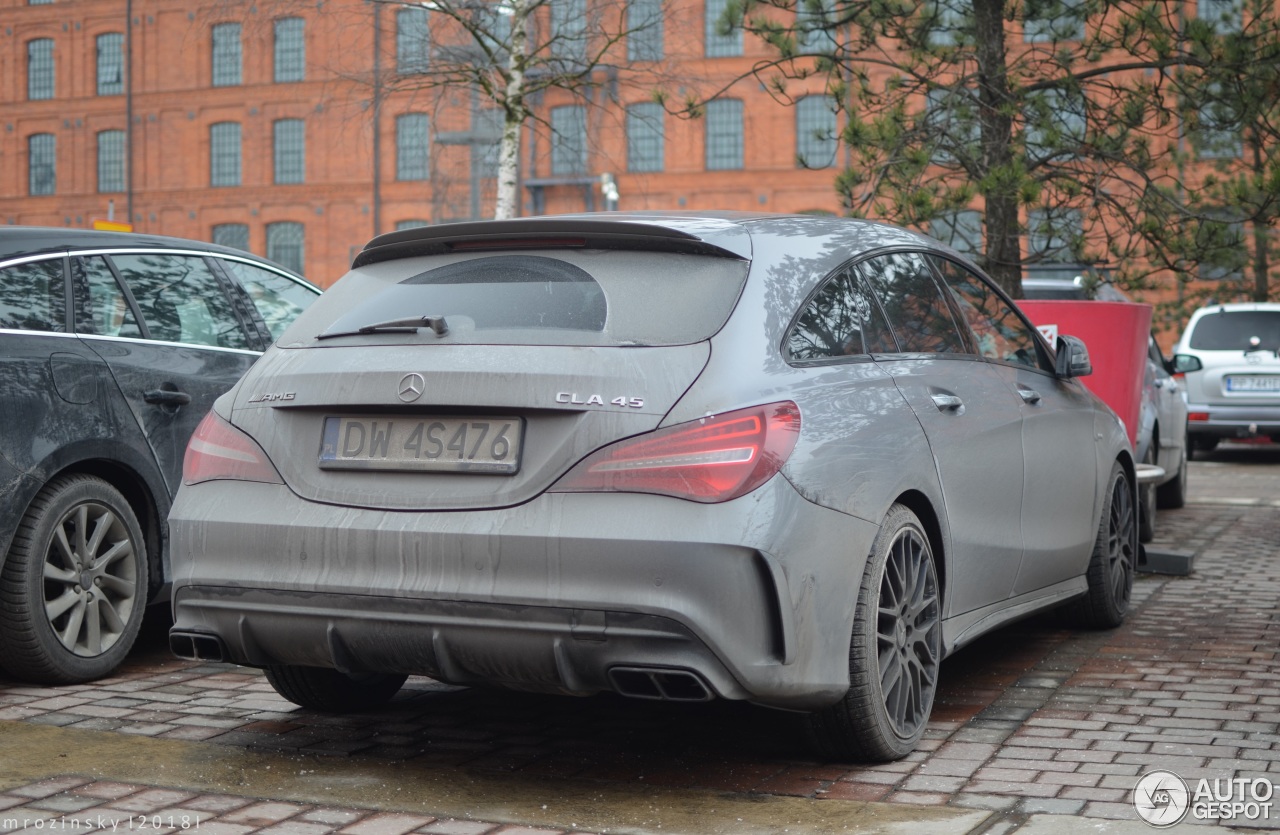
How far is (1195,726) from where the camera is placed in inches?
194

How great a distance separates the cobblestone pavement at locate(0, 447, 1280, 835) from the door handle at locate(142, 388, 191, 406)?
982 millimetres

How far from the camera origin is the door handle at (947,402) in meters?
4.92

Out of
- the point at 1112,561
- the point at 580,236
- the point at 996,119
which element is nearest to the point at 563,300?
the point at 580,236

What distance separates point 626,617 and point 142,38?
60741mm

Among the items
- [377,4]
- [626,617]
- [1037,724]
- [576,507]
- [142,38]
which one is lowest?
[1037,724]

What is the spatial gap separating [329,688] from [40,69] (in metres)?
62.2

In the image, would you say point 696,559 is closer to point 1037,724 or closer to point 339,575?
point 339,575

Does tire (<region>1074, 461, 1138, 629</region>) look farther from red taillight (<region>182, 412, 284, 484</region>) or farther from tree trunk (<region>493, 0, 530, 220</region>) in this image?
tree trunk (<region>493, 0, 530, 220</region>)

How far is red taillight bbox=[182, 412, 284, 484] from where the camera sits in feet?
14.0

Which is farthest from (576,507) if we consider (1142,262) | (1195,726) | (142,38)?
(142,38)

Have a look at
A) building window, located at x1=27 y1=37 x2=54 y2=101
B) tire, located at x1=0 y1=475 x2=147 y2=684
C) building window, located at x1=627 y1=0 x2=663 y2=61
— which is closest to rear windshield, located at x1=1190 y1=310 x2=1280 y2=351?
building window, located at x1=627 y1=0 x2=663 y2=61

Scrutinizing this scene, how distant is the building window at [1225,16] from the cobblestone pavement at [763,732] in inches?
187

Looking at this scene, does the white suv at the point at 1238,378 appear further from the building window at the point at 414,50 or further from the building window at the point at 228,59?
the building window at the point at 228,59

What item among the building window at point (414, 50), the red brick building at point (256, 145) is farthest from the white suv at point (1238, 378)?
the red brick building at point (256, 145)
